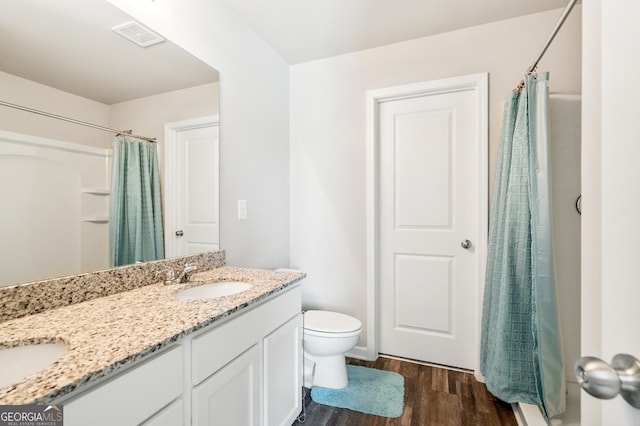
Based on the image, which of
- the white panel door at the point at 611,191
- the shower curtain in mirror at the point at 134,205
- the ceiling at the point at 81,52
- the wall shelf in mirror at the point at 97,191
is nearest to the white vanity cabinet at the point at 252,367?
the shower curtain in mirror at the point at 134,205

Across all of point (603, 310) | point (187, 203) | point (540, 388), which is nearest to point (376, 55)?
point (187, 203)

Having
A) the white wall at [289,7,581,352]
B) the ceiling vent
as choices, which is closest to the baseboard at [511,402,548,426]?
the white wall at [289,7,581,352]

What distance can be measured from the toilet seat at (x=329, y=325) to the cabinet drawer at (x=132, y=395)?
3.37ft

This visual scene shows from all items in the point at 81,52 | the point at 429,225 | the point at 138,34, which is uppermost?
the point at 138,34

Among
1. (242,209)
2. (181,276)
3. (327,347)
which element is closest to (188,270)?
(181,276)

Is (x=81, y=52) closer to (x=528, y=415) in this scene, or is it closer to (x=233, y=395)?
(x=233, y=395)

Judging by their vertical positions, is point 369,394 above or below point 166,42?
below

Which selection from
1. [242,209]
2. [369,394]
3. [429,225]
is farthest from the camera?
[429,225]

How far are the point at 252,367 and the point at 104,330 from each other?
21.7 inches

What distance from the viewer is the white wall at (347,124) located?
1873 mm

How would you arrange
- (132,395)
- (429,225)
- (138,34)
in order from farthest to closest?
(429,225), (138,34), (132,395)

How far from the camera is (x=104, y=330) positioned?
77 centimetres

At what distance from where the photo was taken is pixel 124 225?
1.20 metres

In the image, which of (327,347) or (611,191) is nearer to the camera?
(611,191)
